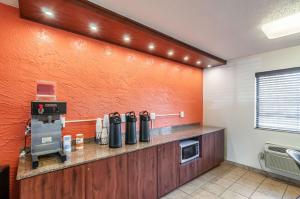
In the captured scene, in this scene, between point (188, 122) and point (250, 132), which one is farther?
point (188, 122)

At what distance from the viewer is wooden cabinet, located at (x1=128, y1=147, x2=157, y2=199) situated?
6.41 feet

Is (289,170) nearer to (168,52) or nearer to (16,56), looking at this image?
(168,52)

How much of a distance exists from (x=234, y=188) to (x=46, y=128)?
290 centimetres

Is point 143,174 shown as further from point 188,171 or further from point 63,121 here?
point 63,121

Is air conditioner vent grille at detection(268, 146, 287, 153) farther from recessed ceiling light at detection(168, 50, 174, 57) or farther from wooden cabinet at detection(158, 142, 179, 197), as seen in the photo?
recessed ceiling light at detection(168, 50, 174, 57)

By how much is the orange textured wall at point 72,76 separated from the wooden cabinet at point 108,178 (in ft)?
2.28

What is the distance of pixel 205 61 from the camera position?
3.51m

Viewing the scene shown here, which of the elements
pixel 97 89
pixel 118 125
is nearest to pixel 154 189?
pixel 118 125

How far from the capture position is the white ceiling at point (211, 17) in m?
1.65

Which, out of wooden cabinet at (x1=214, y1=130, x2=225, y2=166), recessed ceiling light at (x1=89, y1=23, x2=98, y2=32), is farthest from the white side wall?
recessed ceiling light at (x1=89, y1=23, x2=98, y2=32)

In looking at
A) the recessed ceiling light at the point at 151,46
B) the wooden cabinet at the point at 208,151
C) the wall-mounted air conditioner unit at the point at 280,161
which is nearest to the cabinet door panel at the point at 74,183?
the recessed ceiling light at the point at 151,46

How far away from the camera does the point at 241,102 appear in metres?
3.46

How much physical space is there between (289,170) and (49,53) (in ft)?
13.5

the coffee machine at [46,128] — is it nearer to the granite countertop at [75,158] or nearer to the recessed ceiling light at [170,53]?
the granite countertop at [75,158]
